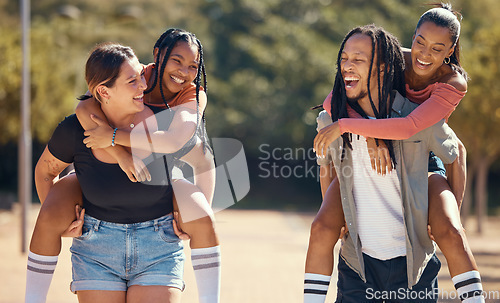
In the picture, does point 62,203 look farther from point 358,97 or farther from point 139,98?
point 358,97

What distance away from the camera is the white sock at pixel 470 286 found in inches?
114

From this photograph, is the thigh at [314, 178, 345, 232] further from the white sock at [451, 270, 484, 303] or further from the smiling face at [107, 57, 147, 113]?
the smiling face at [107, 57, 147, 113]

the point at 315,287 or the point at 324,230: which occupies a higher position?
the point at 324,230

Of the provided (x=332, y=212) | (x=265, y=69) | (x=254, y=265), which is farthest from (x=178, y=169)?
(x=265, y=69)

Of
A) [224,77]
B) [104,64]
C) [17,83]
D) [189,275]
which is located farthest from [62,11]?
[104,64]

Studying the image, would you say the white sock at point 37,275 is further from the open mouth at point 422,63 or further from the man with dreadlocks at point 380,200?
the open mouth at point 422,63

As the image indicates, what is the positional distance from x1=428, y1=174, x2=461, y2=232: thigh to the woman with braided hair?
0.98 meters

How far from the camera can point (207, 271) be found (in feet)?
10.3

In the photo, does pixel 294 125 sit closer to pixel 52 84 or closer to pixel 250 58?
pixel 250 58

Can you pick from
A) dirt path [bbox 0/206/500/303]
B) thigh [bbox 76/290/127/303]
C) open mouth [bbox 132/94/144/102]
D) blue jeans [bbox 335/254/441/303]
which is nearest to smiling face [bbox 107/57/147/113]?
open mouth [bbox 132/94/144/102]

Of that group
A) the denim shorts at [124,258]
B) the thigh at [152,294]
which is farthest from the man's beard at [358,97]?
the thigh at [152,294]

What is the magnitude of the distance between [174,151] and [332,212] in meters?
0.77

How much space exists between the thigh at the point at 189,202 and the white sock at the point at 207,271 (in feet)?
0.53

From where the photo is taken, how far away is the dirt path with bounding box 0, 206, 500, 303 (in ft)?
26.1
